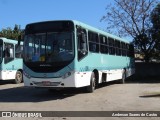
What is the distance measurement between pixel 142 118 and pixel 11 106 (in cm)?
497

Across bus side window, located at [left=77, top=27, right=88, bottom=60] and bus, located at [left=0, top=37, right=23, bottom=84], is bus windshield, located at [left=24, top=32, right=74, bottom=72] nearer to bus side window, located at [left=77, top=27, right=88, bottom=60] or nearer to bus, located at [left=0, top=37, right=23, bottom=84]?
bus side window, located at [left=77, top=27, right=88, bottom=60]

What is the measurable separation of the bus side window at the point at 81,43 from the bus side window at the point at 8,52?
9.20 metres

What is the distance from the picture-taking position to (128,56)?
92.3 ft

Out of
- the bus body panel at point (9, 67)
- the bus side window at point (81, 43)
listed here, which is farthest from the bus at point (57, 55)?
the bus body panel at point (9, 67)

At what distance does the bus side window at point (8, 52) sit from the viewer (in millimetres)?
24016

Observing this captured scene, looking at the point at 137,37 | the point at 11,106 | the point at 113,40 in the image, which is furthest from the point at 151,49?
the point at 11,106

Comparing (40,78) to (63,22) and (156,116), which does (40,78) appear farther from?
(156,116)

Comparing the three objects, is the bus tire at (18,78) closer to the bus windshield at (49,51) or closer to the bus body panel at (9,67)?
the bus body panel at (9,67)

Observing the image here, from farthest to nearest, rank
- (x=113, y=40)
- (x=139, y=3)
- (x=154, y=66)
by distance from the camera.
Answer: (x=139, y=3) → (x=154, y=66) → (x=113, y=40)

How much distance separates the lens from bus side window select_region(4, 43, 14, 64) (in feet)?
78.8

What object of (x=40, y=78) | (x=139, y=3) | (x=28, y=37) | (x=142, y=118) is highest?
(x=139, y=3)

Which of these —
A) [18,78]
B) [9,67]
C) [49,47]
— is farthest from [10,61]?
[49,47]

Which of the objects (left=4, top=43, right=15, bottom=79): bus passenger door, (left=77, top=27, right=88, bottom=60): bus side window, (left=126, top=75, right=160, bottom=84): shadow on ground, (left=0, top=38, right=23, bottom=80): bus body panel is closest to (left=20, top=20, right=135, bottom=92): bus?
(left=77, top=27, right=88, bottom=60): bus side window

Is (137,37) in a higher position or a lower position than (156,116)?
higher
